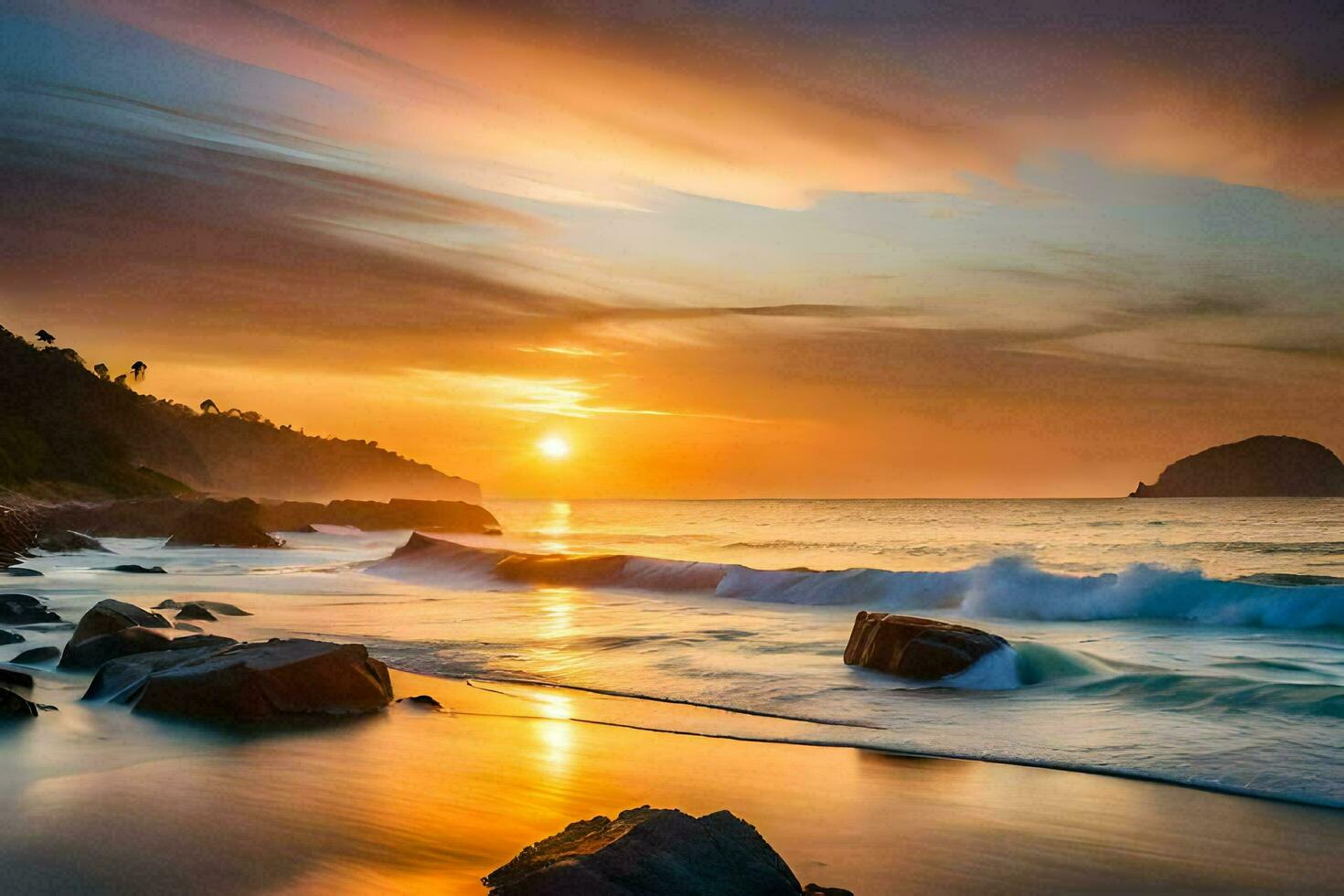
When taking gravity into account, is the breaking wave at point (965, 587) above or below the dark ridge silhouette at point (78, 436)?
below

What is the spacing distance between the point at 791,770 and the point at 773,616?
1217cm

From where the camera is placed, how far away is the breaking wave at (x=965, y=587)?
736 inches

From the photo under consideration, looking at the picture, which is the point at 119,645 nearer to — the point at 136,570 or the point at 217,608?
the point at 217,608

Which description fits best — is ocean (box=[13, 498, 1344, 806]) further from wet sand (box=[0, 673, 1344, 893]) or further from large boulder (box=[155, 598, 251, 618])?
wet sand (box=[0, 673, 1344, 893])

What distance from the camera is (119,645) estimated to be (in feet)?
34.3

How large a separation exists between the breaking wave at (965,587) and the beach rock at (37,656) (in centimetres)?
1522

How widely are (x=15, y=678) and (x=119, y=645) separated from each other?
176cm

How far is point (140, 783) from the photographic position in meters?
6.33

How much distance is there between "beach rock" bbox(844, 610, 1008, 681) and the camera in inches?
440

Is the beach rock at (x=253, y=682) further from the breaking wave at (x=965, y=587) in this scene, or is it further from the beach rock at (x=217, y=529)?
the beach rock at (x=217, y=529)

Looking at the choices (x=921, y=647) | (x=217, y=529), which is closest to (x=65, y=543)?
(x=217, y=529)

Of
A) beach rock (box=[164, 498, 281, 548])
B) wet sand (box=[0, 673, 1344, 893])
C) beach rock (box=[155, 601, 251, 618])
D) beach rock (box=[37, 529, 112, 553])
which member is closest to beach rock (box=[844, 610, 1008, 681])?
wet sand (box=[0, 673, 1344, 893])

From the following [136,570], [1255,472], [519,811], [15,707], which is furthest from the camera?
[1255,472]

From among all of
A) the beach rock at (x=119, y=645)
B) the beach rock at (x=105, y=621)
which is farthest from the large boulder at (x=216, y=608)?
the beach rock at (x=119, y=645)
